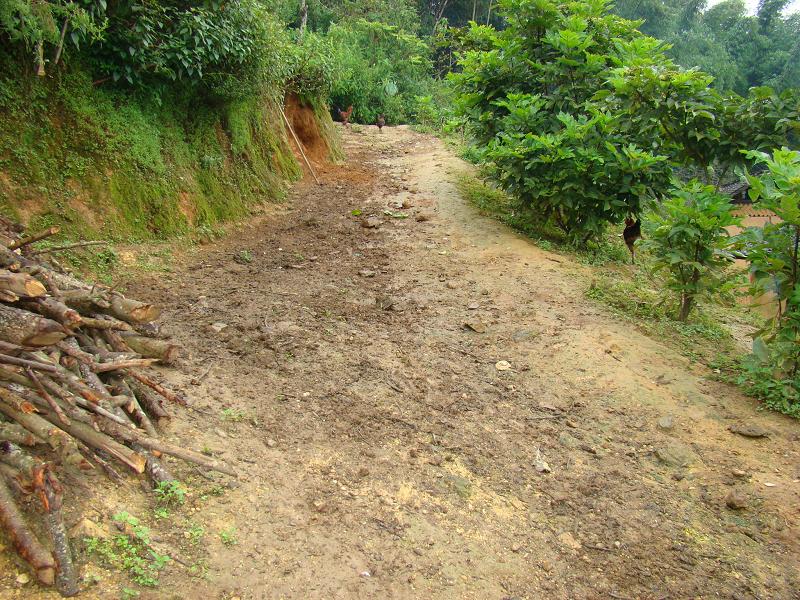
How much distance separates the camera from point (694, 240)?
5.46 metres

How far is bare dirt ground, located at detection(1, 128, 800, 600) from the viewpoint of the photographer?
9.98 feet

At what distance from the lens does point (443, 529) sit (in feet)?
10.9

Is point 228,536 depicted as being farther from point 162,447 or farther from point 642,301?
point 642,301

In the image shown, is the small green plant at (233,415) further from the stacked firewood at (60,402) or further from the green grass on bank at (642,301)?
the green grass on bank at (642,301)

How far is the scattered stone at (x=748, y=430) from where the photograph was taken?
165 inches

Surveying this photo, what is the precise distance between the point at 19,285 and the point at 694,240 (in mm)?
5265

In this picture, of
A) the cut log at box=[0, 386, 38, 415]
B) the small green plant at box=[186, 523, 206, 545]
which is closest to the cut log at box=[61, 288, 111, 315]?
the cut log at box=[0, 386, 38, 415]

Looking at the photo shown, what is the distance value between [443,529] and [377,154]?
12.3 m

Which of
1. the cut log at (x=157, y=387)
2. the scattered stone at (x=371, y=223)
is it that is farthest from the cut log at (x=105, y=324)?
the scattered stone at (x=371, y=223)

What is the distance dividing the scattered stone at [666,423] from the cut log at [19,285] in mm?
4091

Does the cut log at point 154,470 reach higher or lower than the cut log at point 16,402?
lower

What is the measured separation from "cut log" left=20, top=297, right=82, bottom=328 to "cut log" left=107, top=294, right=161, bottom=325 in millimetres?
Result: 598

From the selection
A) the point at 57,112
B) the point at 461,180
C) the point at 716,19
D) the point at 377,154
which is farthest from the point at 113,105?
the point at 716,19

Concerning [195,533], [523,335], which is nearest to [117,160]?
[523,335]
